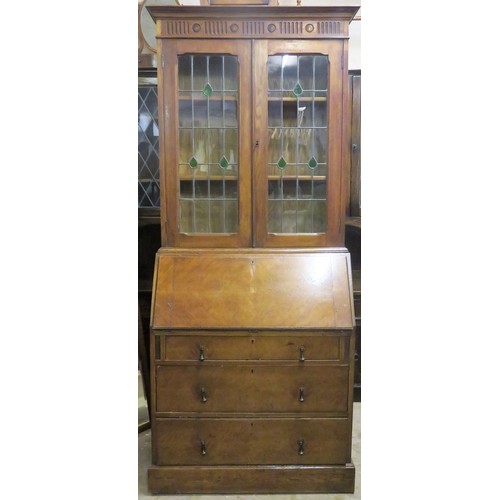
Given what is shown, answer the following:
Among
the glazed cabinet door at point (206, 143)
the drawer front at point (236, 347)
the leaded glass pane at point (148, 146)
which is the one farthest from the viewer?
the leaded glass pane at point (148, 146)

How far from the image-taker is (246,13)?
206 cm

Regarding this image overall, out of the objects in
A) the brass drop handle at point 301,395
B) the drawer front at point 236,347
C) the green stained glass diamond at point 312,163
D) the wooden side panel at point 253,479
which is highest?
the green stained glass diamond at point 312,163

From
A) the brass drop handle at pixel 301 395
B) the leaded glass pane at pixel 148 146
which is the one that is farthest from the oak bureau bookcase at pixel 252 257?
the leaded glass pane at pixel 148 146

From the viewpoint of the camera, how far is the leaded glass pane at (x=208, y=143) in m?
2.14

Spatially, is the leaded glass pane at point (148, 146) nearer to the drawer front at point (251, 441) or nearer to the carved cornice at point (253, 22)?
the carved cornice at point (253, 22)

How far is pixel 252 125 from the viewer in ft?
7.04

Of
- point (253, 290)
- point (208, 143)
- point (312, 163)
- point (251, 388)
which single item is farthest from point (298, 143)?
point (251, 388)

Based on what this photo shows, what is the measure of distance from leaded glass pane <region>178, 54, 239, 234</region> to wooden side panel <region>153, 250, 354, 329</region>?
7.4 inches

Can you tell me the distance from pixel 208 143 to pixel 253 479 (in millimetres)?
1439

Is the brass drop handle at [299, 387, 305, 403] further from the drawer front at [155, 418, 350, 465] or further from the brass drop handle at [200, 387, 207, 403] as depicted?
the brass drop handle at [200, 387, 207, 403]

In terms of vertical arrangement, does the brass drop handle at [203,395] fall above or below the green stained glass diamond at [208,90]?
below

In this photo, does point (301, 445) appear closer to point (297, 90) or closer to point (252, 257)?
point (252, 257)

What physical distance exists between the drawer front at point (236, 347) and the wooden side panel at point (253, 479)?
1.53 ft
